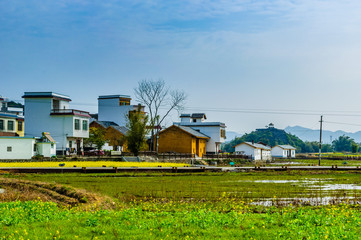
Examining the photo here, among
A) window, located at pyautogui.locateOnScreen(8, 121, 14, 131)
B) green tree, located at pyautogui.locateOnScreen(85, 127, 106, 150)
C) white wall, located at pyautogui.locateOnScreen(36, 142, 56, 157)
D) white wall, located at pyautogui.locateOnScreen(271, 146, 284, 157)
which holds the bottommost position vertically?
white wall, located at pyautogui.locateOnScreen(271, 146, 284, 157)

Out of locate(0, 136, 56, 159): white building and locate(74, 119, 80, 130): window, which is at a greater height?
locate(74, 119, 80, 130): window

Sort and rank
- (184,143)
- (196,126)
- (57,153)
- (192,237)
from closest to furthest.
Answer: (192,237)
(57,153)
(184,143)
(196,126)

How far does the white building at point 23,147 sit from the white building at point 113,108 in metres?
40.9

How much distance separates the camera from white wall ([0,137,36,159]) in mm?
50969

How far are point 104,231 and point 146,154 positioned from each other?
52984mm

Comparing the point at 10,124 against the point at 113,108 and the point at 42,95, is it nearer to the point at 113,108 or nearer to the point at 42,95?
the point at 42,95

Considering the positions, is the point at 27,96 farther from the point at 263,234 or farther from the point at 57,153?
the point at 263,234

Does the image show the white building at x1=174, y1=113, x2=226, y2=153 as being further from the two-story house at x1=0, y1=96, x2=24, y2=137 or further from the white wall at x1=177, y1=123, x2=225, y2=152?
the two-story house at x1=0, y1=96, x2=24, y2=137

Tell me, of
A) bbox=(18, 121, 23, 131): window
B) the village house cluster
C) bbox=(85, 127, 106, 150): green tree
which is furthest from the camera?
bbox=(85, 127, 106, 150): green tree

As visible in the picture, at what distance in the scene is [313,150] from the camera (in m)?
191

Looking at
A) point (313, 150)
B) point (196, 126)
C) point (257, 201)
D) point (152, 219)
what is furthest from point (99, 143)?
point (313, 150)

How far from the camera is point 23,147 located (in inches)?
2060

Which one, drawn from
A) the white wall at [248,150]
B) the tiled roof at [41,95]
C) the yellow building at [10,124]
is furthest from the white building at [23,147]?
the white wall at [248,150]

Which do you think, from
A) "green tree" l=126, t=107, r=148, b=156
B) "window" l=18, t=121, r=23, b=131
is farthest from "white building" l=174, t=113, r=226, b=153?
"window" l=18, t=121, r=23, b=131
